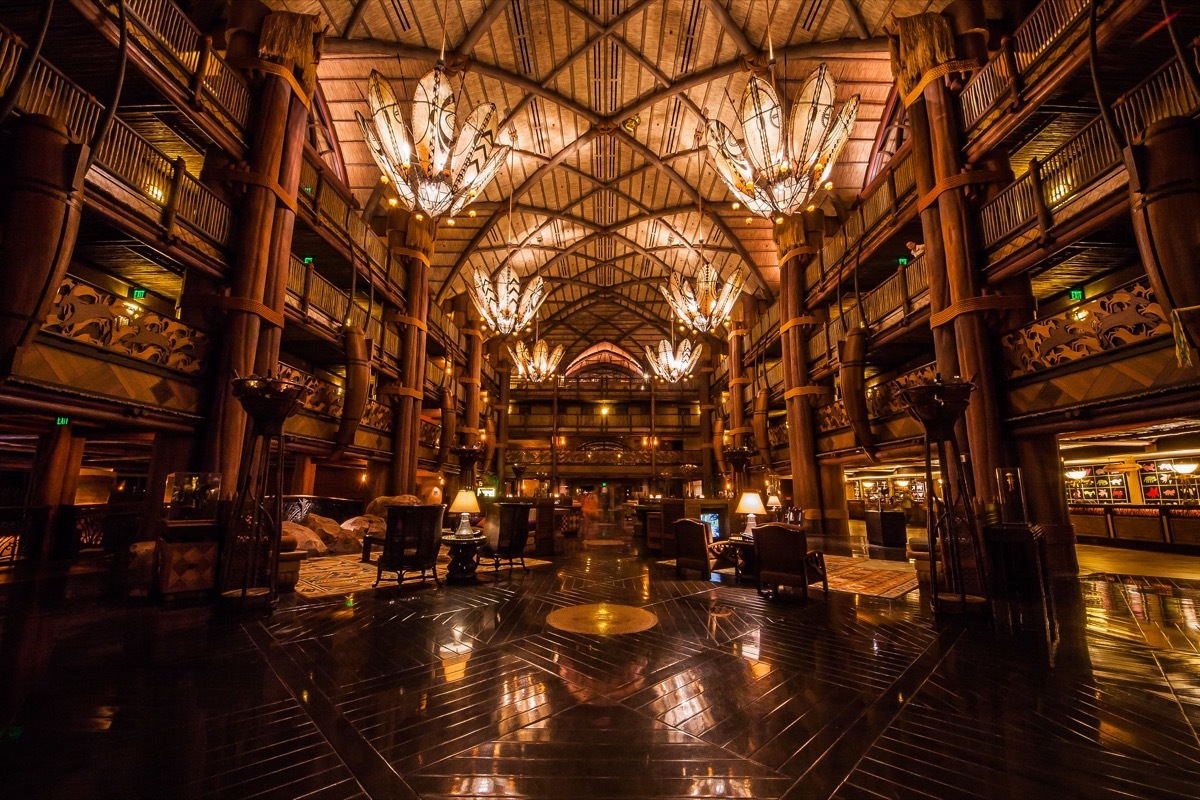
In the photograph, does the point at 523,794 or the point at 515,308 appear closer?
the point at 523,794

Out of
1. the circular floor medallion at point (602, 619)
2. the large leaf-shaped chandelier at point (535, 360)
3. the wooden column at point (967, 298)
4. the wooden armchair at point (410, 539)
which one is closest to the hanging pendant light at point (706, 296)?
the wooden column at point (967, 298)

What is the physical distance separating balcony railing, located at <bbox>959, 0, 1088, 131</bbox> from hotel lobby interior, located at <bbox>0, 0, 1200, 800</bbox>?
2.9 inches

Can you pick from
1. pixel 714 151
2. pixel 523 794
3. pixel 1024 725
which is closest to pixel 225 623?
pixel 523 794

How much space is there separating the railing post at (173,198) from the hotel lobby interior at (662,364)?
0.04 meters

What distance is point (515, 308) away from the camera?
9.55 m

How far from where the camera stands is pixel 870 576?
7.10 m

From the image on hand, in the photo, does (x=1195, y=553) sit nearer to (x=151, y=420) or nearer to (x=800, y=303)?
(x=800, y=303)

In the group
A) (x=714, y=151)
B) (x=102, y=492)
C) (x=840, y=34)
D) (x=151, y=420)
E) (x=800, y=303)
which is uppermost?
(x=840, y=34)

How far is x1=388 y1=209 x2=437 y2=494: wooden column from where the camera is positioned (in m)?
13.4

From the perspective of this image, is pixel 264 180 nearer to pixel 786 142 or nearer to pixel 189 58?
pixel 189 58

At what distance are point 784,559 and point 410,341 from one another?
40.1 feet

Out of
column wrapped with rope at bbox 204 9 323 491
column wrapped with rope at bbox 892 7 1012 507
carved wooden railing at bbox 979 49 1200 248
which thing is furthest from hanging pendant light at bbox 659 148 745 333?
column wrapped with rope at bbox 204 9 323 491

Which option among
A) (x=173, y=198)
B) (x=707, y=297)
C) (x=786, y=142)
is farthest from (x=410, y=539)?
(x=707, y=297)

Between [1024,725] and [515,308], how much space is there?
889 cm
